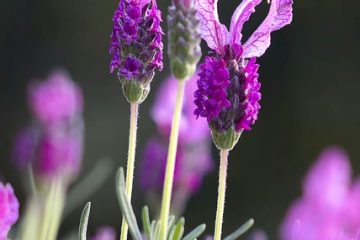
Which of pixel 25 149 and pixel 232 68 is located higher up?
pixel 232 68

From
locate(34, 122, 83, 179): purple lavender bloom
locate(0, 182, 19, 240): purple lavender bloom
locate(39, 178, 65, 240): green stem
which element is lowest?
locate(39, 178, 65, 240): green stem

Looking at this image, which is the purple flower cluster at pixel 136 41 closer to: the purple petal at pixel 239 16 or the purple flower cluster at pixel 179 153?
the purple petal at pixel 239 16

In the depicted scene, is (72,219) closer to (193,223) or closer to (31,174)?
(193,223)

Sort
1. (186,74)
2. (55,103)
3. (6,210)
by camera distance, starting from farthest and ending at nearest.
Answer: (55,103) < (186,74) < (6,210)

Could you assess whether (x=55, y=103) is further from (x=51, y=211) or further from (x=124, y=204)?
(x=124, y=204)

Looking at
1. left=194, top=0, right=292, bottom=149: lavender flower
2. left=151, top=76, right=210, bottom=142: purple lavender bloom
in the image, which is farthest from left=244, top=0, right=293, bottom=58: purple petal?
left=151, top=76, right=210, bottom=142: purple lavender bloom

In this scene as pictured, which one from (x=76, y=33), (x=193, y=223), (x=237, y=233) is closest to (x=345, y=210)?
(x=237, y=233)

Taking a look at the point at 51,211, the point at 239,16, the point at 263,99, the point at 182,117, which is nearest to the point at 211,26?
the point at 239,16

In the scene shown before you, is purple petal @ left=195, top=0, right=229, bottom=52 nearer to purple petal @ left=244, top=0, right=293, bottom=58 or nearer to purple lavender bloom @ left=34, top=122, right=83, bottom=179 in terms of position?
purple petal @ left=244, top=0, right=293, bottom=58
